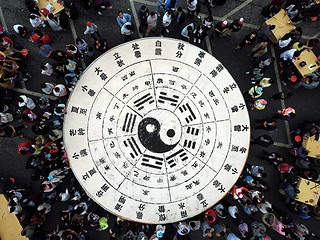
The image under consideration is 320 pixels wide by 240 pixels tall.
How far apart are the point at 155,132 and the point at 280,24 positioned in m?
6.06

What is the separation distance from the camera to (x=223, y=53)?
8984 millimetres

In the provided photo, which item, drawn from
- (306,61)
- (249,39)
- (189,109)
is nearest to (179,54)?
(189,109)

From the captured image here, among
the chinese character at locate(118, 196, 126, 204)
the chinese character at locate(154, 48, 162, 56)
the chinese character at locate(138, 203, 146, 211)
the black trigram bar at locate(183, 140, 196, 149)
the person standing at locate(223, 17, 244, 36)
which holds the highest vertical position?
the person standing at locate(223, 17, 244, 36)

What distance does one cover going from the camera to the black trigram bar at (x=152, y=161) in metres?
7.94

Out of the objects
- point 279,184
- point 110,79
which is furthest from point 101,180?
point 279,184

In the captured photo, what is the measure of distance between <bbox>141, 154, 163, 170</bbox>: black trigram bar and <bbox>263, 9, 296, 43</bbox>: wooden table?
6.23 meters

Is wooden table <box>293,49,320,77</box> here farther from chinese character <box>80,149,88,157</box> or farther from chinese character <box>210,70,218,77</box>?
chinese character <box>80,149,88,157</box>

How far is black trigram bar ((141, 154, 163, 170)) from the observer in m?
7.94

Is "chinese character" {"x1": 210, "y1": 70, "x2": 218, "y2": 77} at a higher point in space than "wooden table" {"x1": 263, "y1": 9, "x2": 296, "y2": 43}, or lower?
lower

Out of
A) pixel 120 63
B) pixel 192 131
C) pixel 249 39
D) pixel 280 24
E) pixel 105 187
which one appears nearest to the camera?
pixel 249 39

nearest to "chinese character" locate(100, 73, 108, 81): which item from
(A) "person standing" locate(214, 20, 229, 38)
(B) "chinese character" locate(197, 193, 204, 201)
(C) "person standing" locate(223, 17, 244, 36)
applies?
(A) "person standing" locate(214, 20, 229, 38)

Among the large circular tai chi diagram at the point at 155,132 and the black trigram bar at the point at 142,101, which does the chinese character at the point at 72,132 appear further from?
the black trigram bar at the point at 142,101

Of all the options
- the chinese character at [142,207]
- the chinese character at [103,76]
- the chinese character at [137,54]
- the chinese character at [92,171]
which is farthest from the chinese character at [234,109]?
the chinese character at [92,171]

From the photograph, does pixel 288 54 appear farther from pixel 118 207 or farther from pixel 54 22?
pixel 54 22
